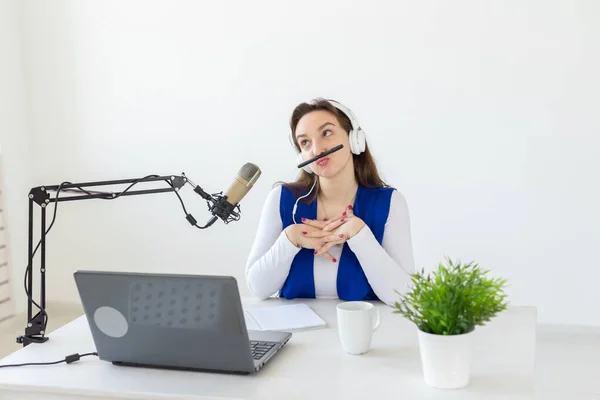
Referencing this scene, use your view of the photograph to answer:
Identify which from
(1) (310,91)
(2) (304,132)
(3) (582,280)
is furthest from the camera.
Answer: (1) (310,91)

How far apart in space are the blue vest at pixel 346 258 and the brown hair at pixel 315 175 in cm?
3

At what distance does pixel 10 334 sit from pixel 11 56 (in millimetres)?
1605

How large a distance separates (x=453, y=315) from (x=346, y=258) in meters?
0.82

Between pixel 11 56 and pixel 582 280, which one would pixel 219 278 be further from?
pixel 11 56

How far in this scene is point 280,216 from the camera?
2.23m

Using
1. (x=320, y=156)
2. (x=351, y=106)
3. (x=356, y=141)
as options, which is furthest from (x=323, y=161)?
(x=351, y=106)

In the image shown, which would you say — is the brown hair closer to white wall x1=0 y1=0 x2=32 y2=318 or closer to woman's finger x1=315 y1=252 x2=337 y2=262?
woman's finger x1=315 y1=252 x2=337 y2=262

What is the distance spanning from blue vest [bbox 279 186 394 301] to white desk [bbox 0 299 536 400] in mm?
435

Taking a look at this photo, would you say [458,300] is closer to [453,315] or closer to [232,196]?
[453,315]

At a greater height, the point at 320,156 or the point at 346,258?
the point at 320,156

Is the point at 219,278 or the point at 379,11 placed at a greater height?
the point at 379,11

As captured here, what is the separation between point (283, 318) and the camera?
1.78 m

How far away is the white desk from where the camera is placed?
130 centimetres

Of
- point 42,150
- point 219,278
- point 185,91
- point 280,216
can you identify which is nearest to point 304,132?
point 280,216
